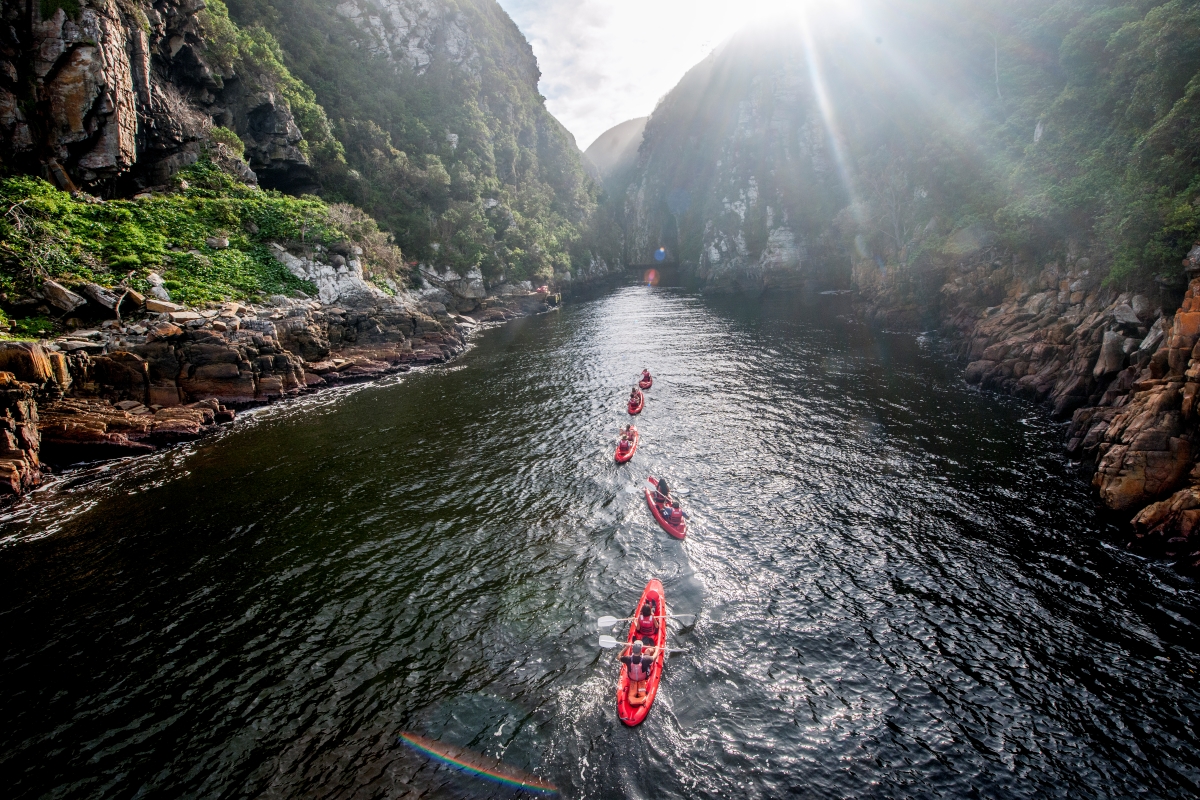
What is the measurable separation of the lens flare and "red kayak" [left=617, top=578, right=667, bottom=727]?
6.98 feet

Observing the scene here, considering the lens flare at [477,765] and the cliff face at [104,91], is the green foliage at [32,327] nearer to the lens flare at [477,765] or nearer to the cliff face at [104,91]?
the cliff face at [104,91]

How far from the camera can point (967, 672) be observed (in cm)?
1198

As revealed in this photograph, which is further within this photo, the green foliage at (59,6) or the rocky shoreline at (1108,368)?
the green foliage at (59,6)

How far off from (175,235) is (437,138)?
5762cm

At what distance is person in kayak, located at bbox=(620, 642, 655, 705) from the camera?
11520mm

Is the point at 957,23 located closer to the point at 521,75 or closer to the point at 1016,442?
the point at 1016,442

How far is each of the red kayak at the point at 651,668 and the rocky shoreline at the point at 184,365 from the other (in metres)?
27.3

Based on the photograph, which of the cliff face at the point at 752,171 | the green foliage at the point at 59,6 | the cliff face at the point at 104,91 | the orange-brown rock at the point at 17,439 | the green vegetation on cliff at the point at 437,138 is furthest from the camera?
the cliff face at the point at 752,171

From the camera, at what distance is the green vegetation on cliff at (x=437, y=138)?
232ft

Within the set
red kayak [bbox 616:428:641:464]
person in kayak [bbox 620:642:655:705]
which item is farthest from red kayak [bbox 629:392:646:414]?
person in kayak [bbox 620:642:655:705]

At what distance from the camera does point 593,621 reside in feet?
47.0

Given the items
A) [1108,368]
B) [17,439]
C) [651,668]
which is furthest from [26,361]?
[1108,368]

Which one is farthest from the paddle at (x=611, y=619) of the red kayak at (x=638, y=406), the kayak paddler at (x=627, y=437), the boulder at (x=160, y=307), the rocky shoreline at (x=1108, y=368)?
the boulder at (x=160, y=307)

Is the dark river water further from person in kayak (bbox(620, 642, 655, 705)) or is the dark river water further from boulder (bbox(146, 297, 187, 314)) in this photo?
boulder (bbox(146, 297, 187, 314))
